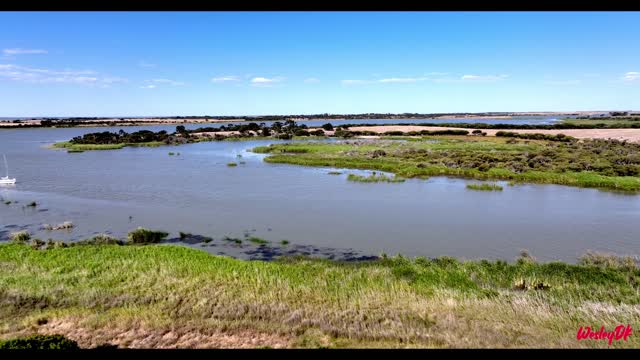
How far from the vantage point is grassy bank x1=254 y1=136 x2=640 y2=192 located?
34.6 meters

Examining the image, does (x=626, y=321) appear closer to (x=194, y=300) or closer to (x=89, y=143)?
(x=194, y=300)

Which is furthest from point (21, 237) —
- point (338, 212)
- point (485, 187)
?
point (485, 187)

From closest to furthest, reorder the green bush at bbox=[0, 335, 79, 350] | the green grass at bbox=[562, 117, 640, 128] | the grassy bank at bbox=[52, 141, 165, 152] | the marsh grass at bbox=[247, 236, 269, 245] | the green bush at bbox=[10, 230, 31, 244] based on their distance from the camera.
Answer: the green bush at bbox=[0, 335, 79, 350], the green bush at bbox=[10, 230, 31, 244], the marsh grass at bbox=[247, 236, 269, 245], the grassy bank at bbox=[52, 141, 165, 152], the green grass at bbox=[562, 117, 640, 128]

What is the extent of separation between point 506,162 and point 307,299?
119 ft

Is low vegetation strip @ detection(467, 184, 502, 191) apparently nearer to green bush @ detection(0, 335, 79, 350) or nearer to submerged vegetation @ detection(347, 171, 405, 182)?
submerged vegetation @ detection(347, 171, 405, 182)

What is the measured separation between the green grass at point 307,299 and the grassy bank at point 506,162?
70.0 feet

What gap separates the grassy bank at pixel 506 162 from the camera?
34562 millimetres

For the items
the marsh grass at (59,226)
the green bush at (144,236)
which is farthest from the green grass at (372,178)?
the marsh grass at (59,226)

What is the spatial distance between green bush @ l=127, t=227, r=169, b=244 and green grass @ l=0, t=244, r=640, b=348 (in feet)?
9.00

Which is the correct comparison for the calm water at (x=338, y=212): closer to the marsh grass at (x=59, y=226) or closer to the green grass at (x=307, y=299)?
the marsh grass at (x=59, y=226)

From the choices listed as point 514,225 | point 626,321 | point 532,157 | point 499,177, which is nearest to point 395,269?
point 626,321

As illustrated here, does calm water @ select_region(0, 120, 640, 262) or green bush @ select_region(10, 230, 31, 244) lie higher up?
green bush @ select_region(10, 230, 31, 244)

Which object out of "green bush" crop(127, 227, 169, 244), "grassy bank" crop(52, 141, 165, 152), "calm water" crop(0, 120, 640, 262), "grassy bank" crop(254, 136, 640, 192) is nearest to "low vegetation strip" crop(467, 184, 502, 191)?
"calm water" crop(0, 120, 640, 262)
